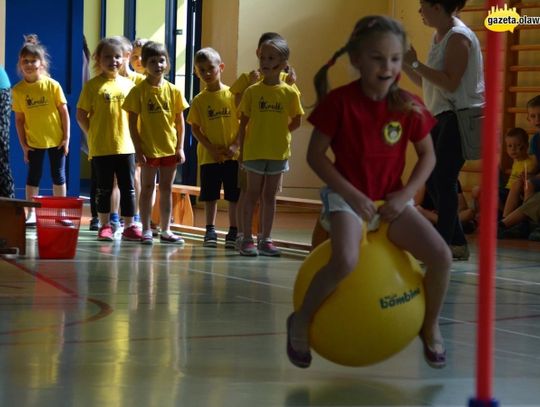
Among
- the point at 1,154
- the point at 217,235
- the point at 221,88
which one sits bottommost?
the point at 217,235

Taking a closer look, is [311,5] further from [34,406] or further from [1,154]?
[34,406]

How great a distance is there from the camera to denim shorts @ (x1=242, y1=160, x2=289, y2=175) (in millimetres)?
7379

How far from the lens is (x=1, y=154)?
8.48 m

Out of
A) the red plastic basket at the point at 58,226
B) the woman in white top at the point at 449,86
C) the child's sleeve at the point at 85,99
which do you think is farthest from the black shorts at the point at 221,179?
the woman in white top at the point at 449,86

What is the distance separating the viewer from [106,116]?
829 cm

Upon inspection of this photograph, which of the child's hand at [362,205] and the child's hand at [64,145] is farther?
the child's hand at [64,145]

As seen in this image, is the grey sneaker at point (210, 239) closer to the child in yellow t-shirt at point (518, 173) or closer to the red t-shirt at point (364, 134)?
the child in yellow t-shirt at point (518, 173)

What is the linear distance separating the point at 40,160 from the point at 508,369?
605cm

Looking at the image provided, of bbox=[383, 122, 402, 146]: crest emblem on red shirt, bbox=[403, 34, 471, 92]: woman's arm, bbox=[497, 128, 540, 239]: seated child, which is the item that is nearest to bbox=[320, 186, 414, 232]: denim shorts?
bbox=[383, 122, 402, 146]: crest emblem on red shirt

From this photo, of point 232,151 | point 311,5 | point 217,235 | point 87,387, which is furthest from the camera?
point 311,5

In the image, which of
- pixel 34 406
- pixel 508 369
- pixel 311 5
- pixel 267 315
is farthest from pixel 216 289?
pixel 311 5

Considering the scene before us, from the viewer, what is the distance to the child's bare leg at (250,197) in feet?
24.2

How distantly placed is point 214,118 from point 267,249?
120 centimetres

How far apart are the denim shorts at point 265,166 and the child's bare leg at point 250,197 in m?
0.03
